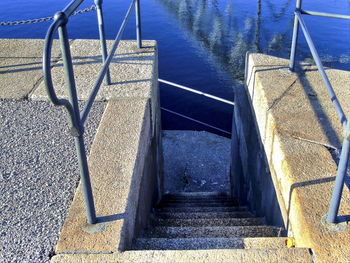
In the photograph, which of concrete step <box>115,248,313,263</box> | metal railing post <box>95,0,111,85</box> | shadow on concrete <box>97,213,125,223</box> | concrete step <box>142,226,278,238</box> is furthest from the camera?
metal railing post <box>95,0,111,85</box>

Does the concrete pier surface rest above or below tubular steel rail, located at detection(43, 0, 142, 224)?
below

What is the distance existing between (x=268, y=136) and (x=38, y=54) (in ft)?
8.80

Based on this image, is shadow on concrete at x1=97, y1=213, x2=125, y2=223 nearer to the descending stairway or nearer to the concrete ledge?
the concrete ledge

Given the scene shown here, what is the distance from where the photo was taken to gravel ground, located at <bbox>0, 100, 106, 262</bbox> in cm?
222

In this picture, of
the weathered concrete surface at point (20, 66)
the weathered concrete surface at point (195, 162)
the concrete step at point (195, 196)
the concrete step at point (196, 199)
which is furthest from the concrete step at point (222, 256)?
the weathered concrete surface at point (195, 162)

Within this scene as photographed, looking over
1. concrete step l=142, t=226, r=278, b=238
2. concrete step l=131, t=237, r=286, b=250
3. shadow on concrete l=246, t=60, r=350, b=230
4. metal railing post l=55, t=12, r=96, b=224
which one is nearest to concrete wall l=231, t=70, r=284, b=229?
concrete step l=142, t=226, r=278, b=238

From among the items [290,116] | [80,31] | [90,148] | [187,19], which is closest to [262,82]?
[290,116]

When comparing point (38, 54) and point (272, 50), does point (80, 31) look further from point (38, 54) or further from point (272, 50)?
point (38, 54)

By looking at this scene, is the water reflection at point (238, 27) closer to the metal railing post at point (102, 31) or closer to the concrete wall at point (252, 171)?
the concrete wall at point (252, 171)

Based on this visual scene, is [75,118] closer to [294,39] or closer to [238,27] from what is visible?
[294,39]

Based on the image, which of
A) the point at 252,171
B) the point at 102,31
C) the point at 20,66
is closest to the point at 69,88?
the point at 102,31

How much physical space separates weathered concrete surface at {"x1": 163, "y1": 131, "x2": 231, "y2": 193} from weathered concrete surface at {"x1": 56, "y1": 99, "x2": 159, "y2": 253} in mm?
3216

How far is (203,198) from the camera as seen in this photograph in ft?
18.8

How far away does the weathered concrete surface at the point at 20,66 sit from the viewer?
367cm
